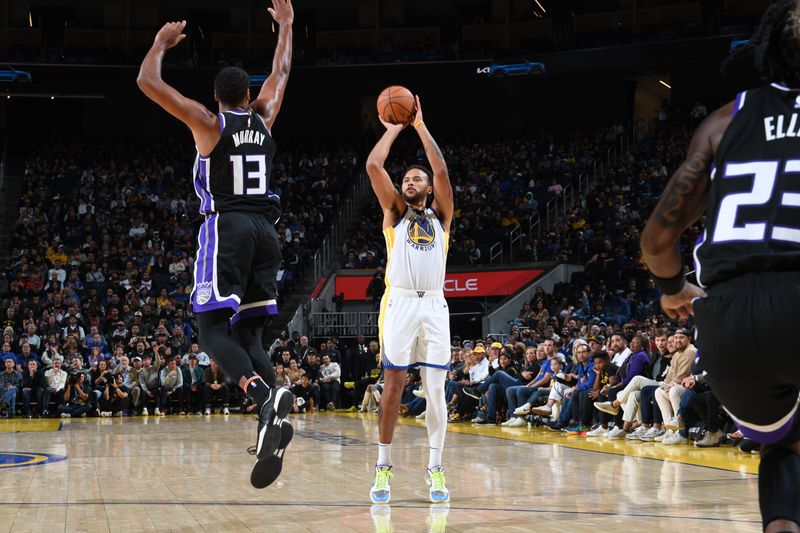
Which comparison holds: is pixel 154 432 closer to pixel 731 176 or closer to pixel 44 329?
pixel 44 329

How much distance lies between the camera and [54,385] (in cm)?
1695

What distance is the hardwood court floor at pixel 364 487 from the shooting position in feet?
16.7

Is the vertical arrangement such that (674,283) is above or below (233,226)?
below

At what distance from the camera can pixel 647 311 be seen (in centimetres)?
1817

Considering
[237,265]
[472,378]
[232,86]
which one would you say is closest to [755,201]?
[237,265]

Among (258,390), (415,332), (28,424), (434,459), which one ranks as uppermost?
(415,332)

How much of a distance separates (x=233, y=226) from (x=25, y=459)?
16.0 ft

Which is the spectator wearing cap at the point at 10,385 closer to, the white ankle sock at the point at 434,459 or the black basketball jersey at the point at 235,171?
the white ankle sock at the point at 434,459

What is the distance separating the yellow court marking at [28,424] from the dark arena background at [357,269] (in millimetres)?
117

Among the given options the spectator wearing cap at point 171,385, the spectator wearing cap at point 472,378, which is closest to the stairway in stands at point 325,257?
the spectator wearing cap at point 171,385

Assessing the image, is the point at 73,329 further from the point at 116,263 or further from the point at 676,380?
the point at 676,380

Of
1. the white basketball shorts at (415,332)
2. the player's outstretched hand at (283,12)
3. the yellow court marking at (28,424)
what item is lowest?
the yellow court marking at (28,424)

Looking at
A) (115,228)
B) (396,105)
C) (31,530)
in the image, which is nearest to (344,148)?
(115,228)

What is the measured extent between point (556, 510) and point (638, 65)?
→ 22876mm
